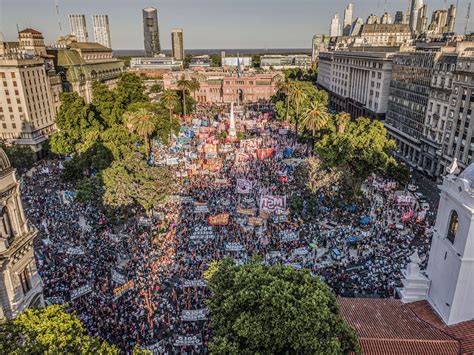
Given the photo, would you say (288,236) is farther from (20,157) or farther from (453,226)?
(20,157)

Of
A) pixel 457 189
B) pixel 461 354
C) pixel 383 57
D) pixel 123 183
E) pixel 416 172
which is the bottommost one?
pixel 416 172

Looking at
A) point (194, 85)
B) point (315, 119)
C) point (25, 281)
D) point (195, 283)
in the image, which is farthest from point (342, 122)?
point (194, 85)

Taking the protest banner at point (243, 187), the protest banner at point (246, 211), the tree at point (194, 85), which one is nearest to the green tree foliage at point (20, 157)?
the protest banner at point (243, 187)

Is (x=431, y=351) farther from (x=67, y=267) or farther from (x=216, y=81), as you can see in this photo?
(x=216, y=81)

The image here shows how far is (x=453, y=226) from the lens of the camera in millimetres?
22125

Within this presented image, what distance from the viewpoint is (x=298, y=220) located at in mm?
42156

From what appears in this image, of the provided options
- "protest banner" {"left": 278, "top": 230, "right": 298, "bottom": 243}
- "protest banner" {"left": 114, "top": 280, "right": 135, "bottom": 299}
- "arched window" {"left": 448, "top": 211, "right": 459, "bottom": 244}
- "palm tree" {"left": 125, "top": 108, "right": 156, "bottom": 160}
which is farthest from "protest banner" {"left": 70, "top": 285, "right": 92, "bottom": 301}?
"palm tree" {"left": 125, "top": 108, "right": 156, "bottom": 160}

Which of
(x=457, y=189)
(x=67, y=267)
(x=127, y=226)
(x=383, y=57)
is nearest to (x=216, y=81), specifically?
(x=383, y=57)

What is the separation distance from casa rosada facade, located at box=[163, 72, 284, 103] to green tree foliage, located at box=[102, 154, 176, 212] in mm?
102738

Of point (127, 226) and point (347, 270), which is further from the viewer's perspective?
point (127, 226)

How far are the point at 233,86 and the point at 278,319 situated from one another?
422ft

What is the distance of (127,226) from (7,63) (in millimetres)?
47758

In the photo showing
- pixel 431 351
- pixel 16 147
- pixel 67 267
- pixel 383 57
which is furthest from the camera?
pixel 383 57

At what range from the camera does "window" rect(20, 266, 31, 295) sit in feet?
74.0
